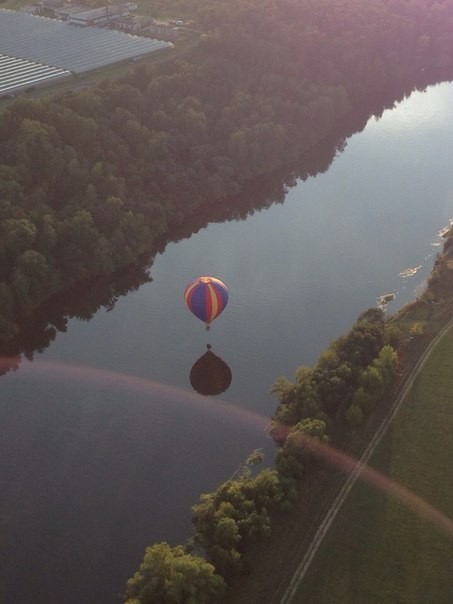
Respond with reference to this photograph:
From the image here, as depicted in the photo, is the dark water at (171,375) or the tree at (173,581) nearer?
the tree at (173,581)

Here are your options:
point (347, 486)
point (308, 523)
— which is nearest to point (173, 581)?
point (308, 523)

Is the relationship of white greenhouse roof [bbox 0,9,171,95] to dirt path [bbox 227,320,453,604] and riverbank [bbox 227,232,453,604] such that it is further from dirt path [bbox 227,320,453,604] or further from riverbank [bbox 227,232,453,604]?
dirt path [bbox 227,320,453,604]

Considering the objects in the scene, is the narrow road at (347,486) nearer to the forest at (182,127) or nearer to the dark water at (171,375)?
the dark water at (171,375)

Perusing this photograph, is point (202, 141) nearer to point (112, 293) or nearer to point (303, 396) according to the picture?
point (112, 293)

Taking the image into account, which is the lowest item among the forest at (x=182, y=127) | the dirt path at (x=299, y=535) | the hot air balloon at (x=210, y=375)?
the dirt path at (x=299, y=535)

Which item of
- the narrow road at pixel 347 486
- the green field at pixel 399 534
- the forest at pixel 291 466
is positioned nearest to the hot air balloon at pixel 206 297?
the forest at pixel 291 466

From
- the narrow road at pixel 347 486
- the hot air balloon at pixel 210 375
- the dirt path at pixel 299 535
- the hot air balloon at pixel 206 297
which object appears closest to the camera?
the dirt path at pixel 299 535

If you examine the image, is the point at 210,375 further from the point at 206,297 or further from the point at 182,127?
the point at 182,127
